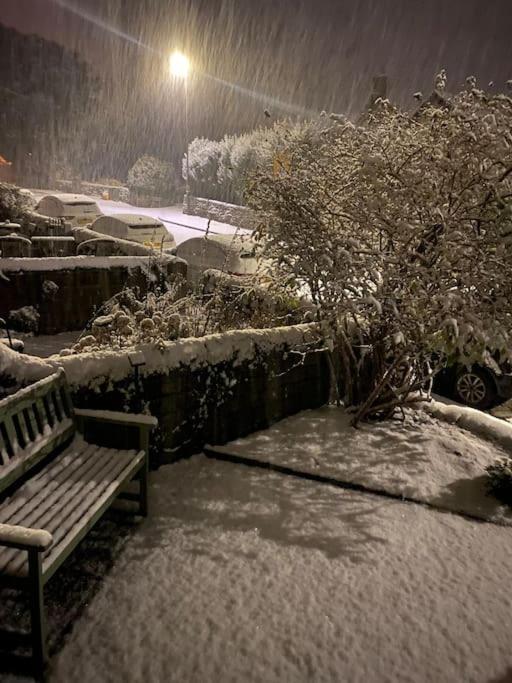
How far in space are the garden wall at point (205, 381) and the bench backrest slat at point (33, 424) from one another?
157mm

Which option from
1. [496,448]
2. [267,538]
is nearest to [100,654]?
[267,538]

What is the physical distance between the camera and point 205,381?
4406mm

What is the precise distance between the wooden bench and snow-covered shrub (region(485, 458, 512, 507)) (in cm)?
289

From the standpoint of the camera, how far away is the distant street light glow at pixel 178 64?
20.9 m

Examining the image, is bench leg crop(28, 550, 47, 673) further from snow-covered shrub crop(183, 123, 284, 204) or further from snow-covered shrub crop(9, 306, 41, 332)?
snow-covered shrub crop(183, 123, 284, 204)

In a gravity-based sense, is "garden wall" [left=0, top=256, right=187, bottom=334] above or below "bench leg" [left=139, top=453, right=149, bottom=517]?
above

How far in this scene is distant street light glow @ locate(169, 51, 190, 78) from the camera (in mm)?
20875

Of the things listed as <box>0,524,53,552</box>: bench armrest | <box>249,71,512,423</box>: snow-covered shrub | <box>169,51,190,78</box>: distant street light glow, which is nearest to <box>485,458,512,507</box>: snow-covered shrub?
<box>249,71,512,423</box>: snow-covered shrub

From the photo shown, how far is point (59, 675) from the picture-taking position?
239 cm

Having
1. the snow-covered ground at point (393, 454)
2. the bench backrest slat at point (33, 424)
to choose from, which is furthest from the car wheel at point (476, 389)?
the bench backrest slat at point (33, 424)

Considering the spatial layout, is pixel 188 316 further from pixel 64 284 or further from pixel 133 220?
pixel 133 220

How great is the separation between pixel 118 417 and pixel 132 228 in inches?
467

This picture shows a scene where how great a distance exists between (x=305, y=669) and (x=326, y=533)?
1142 mm

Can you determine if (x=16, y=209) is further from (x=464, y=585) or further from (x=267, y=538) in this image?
(x=464, y=585)
